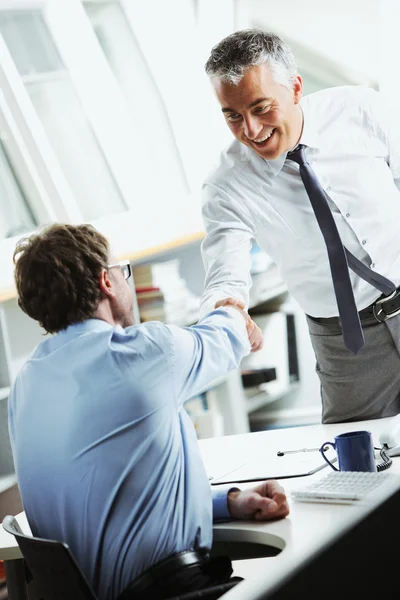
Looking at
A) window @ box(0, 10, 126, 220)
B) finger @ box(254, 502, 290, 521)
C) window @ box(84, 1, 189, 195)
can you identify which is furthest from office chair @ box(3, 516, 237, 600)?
window @ box(84, 1, 189, 195)

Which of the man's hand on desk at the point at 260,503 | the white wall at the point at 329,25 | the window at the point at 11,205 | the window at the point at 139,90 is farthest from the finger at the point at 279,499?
the white wall at the point at 329,25

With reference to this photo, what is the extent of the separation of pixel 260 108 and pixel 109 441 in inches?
44.4

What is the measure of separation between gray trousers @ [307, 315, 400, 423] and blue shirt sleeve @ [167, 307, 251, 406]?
579 millimetres

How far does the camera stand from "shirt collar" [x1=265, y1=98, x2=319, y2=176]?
95.2 inches

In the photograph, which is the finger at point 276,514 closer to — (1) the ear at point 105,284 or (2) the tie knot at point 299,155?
(1) the ear at point 105,284

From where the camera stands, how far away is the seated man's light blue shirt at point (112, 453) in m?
1.48

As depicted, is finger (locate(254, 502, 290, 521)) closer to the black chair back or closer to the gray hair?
the black chair back

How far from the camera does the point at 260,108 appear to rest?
225cm

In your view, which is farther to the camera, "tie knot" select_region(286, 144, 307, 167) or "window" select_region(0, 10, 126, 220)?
"window" select_region(0, 10, 126, 220)

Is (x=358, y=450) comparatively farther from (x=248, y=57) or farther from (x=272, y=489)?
(x=248, y=57)

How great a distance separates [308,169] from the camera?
2.38 m

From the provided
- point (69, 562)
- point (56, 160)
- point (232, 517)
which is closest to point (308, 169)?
point (232, 517)

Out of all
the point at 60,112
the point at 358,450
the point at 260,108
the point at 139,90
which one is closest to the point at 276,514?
the point at 358,450

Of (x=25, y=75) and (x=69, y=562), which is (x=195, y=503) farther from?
(x=25, y=75)
